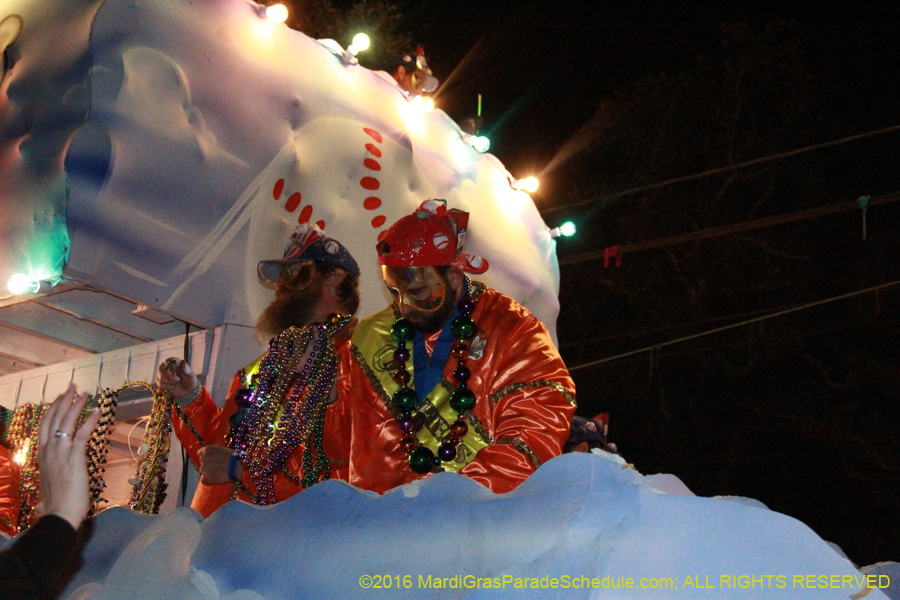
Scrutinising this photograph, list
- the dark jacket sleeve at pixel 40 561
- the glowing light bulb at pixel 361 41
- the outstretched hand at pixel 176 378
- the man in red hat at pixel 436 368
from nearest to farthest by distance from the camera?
the dark jacket sleeve at pixel 40 561 → the man in red hat at pixel 436 368 → the outstretched hand at pixel 176 378 → the glowing light bulb at pixel 361 41

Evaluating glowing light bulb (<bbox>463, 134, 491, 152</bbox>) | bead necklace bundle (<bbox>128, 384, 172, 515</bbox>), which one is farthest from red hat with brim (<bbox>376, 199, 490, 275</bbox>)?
glowing light bulb (<bbox>463, 134, 491, 152</bbox>)

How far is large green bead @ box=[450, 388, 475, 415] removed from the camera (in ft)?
8.04

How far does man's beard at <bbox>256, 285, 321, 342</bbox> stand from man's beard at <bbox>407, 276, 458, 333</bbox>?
0.69 m

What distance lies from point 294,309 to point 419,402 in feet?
2.87

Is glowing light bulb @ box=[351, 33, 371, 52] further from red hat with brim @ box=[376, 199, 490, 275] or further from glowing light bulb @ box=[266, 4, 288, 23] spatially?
red hat with brim @ box=[376, 199, 490, 275]

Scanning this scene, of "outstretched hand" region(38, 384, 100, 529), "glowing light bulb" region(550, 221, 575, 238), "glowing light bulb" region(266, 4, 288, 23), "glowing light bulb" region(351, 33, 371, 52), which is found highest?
"glowing light bulb" region(351, 33, 371, 52)

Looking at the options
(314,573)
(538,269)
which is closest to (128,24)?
(314,573)

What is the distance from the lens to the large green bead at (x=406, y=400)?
2545 millimetres

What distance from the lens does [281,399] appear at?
2.78 m

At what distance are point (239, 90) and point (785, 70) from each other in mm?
12475

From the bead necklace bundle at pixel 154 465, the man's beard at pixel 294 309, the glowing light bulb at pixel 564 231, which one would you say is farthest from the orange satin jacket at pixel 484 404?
the glowing light bulb at pixel 564 231

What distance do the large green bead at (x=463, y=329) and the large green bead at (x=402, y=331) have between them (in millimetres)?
164

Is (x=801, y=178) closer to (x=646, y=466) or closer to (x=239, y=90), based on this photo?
(x=646, y=466)

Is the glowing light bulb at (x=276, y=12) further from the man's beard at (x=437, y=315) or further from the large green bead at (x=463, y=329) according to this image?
the large green bead at (x=463, y=329)
